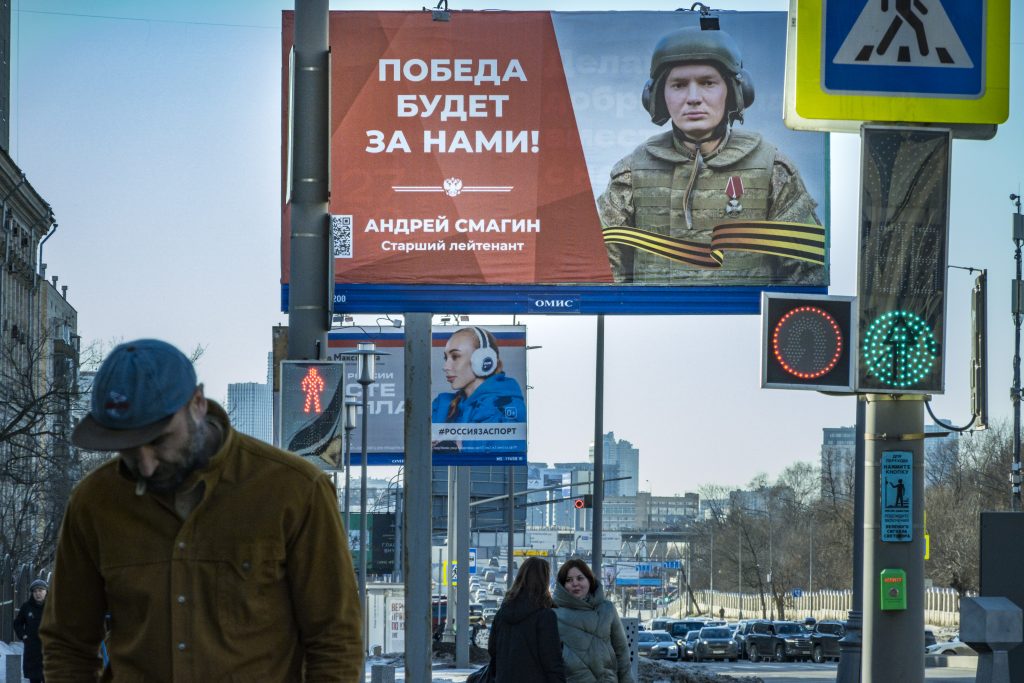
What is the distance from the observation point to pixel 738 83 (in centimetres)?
2347

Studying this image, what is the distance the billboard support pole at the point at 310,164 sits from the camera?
9969 mm

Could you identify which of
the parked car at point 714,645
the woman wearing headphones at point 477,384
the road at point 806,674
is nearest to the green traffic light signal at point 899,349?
the road at point 806,674

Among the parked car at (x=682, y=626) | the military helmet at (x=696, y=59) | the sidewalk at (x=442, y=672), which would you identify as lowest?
the parked car at (x=682, y=626)

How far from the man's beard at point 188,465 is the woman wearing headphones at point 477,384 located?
3362cm

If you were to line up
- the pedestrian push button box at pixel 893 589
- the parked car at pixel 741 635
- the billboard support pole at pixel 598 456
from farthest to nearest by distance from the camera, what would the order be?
the parked car at pixel 741 635
the billboard support pole at pixel 598 456
the pedestrian push button box at pixel 893 589

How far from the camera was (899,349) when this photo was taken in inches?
353

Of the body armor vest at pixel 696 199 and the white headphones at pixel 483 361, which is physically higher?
the body armor vest at pixel 696 199

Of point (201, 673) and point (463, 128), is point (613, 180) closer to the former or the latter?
point (463, 128)

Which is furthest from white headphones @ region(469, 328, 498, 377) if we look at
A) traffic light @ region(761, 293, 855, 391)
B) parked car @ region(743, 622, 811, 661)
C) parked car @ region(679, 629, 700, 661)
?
traffic light @ region(761, 293, 855, 391)

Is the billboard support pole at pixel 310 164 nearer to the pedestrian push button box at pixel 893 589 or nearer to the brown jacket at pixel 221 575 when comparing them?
the pedestrian push button box at pixel 893 589

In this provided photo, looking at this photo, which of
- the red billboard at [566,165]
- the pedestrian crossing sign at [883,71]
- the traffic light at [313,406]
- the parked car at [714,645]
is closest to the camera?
the pedestrian crossing sign at [883,71]

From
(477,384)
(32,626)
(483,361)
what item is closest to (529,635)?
(32,626)

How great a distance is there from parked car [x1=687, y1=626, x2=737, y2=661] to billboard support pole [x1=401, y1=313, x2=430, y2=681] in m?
38.1

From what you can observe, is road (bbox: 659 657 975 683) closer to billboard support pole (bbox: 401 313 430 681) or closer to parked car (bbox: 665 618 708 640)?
parked car (bbox: 665 618 708 640)
